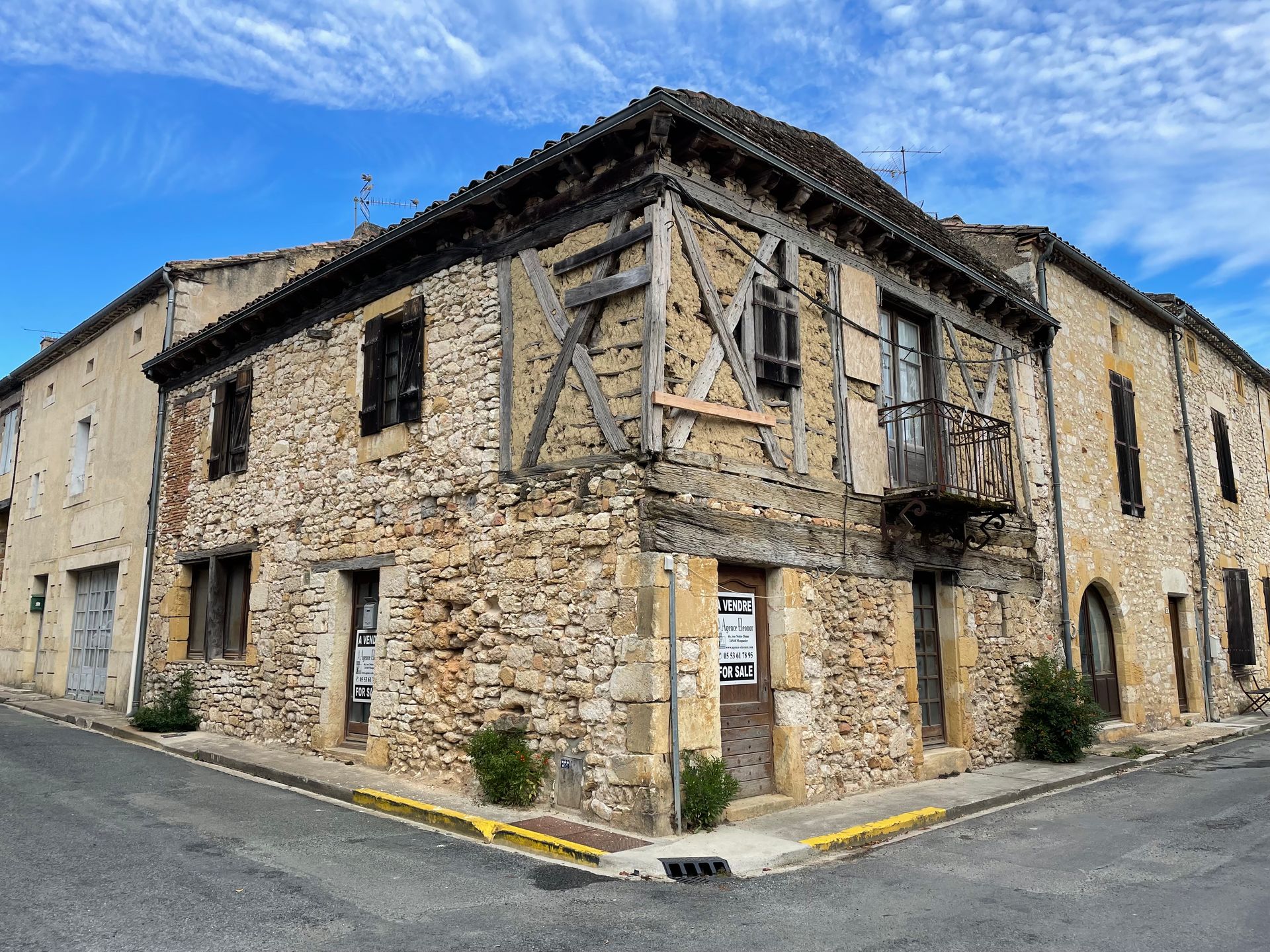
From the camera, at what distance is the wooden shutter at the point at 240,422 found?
39.4 ft

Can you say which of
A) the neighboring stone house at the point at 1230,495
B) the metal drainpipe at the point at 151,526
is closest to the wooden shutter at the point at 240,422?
the metal drainpipe at the point at 151,526

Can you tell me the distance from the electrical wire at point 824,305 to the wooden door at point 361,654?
4.97 meters

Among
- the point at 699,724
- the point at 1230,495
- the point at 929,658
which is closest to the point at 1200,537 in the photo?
the point at 1230,495

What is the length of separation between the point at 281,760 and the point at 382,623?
1.86 meters

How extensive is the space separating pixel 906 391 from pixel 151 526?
34.6 feet

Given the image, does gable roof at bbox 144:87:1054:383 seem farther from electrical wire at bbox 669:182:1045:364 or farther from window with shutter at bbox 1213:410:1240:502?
window with shutter at bbox 1213:410:1240:502

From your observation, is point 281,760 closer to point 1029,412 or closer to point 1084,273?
point 1029,412

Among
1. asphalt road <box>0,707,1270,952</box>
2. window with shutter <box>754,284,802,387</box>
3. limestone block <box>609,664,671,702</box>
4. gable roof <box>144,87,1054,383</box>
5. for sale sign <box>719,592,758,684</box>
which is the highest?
gable roof <box>144,87,1054,383</box>

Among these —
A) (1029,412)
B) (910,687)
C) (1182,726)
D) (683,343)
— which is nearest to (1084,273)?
(1029,412)

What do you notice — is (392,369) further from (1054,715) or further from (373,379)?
(1054,715)

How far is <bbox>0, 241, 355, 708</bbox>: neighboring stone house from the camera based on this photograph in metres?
13.9

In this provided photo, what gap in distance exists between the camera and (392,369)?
32.4ft

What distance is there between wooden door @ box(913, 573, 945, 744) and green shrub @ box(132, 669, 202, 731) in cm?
877

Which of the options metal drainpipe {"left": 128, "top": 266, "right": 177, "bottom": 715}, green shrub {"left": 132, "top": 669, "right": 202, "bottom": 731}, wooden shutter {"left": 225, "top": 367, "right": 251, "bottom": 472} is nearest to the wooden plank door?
metal drainpipe {"left": 128, "top": 266, "right": 177, "bottom": 715}
